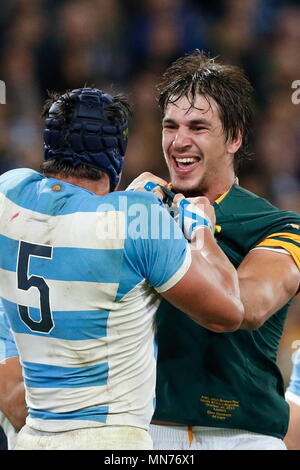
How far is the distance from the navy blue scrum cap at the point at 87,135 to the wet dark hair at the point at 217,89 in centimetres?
92

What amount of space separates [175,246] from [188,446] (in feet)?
4.23

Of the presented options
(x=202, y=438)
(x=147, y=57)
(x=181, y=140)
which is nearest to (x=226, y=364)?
(x=202, y=438)

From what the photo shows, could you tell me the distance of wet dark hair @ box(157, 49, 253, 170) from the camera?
408 centimetres

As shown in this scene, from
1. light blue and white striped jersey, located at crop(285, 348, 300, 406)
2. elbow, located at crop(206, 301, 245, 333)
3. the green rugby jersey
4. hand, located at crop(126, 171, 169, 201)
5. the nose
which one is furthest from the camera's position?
light blue and white striped jersey, located at crop(285, 348, 300, 406)

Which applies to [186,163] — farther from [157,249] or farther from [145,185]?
[157,249]

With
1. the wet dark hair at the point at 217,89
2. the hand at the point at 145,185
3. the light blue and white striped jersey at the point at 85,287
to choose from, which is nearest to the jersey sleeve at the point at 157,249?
the light blue and white striped jersey at the point at 85,287

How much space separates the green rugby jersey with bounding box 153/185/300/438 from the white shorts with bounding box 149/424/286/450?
0.05m

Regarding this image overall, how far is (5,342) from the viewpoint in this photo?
12.7 feet

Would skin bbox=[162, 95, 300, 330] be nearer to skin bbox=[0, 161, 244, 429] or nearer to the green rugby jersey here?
the green rugby jersey

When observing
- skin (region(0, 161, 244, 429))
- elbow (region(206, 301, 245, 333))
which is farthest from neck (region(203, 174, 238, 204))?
elbow (region(206, 301, 245, 333))

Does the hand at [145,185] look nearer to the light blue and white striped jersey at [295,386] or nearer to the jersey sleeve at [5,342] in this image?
the jersey sleeve at [5,342]

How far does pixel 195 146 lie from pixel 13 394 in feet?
4.81

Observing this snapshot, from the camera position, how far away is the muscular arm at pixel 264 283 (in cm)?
338
